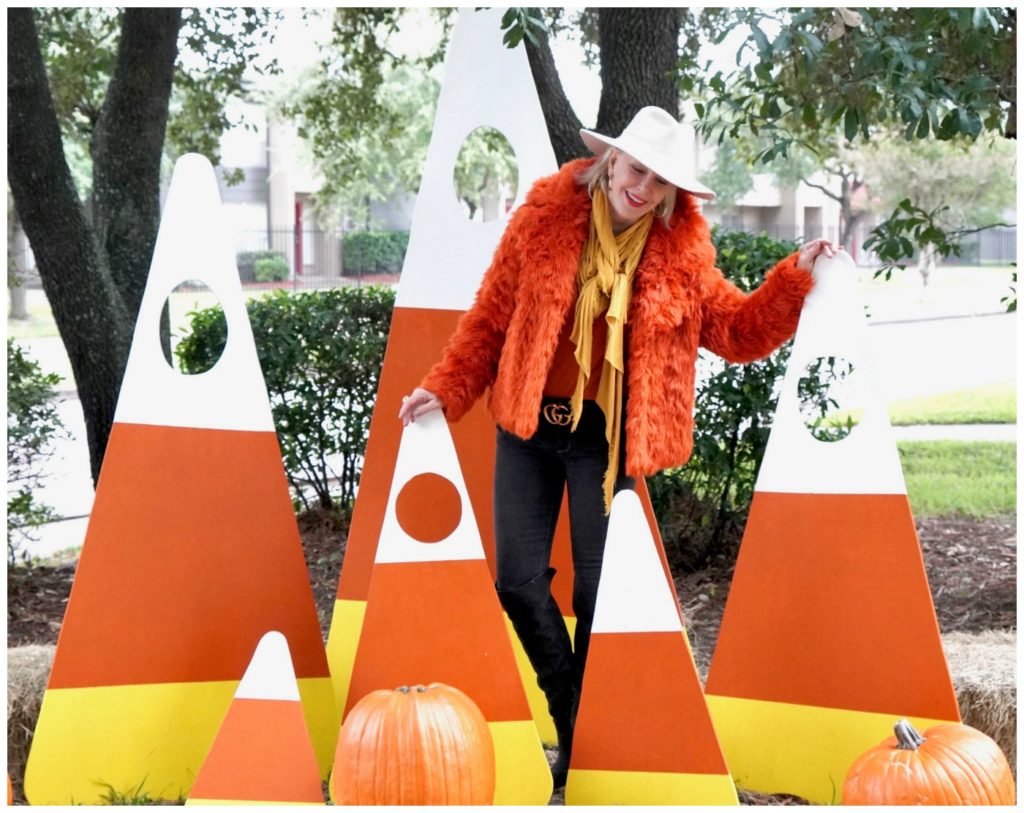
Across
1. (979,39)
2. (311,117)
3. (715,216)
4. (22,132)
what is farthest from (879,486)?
(715,216)

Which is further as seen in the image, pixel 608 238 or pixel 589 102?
pixel 589 102

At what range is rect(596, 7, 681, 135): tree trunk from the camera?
198 inches

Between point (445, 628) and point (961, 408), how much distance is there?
9789 mm

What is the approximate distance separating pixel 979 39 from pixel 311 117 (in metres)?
5.09

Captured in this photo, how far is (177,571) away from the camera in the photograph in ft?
10.7

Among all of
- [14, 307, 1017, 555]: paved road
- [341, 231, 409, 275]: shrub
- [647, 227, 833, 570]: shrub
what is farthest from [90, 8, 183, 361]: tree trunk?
[341, 231, 409, 275]: shrub

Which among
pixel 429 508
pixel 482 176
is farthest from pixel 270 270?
pixel 429 508

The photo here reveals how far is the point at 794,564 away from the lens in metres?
3.18

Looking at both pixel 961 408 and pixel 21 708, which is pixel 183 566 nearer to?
pixel 21 708

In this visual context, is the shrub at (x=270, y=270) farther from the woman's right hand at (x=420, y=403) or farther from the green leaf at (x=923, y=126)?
the green leaf at (x=923, y=126)

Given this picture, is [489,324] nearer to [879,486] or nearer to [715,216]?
[879,486]

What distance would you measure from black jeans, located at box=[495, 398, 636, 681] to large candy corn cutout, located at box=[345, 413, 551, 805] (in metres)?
0.09

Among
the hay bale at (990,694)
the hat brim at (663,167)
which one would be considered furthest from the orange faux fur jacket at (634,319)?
the hay bale at (990,694)

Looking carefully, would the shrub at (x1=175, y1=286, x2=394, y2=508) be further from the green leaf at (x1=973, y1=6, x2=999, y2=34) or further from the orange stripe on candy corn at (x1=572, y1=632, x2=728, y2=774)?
the green leaf at (x1=973, y1=6, x2=999, y2=34)
